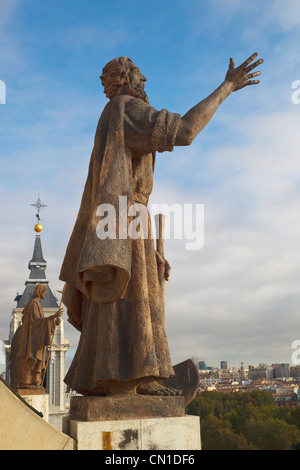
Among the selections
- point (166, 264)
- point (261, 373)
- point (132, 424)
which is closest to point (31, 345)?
point (166, 264)

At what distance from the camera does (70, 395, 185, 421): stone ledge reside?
11.3ft

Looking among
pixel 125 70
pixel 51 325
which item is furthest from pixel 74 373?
pixel 51 325

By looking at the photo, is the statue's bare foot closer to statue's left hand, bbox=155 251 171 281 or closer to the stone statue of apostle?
the stone statue of apostle

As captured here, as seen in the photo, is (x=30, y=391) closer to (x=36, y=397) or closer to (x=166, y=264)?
(x=36, y=397)

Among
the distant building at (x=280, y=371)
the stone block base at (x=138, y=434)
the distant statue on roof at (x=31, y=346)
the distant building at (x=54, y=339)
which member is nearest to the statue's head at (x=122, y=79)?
the stone block base at (x=138, y=434)

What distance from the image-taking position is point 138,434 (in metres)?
3.38

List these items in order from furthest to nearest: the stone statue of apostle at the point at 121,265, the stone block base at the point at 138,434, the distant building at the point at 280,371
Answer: the distant building at the point at 280,371 → the stone statue of apostle at the point at 121,265 → the stone block base at the point at 138,434

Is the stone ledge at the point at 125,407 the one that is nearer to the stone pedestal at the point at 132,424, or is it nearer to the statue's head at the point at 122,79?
the stone pedestal at the point at 132,424

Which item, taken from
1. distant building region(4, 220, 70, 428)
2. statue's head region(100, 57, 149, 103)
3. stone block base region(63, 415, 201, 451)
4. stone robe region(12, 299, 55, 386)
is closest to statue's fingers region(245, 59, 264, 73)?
statue's head region(100, 57, 149, 103)

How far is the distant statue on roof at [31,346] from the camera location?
12.9 metres

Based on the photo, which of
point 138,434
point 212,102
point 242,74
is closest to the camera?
point 138,434

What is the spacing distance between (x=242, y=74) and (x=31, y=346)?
10243 millimetres

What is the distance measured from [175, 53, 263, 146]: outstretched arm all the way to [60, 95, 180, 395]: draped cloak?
0.12 m

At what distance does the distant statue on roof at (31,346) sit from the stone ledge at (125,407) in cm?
955
